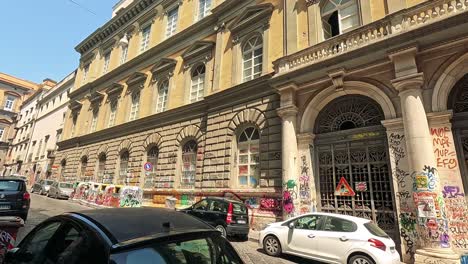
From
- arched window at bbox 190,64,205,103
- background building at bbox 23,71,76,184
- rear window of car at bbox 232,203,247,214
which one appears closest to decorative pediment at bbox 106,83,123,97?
arched window at bbox 190,64,205,103

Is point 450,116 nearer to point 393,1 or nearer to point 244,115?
point 393,1

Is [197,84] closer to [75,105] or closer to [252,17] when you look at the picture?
[252,17]

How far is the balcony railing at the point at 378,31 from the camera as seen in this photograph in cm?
880

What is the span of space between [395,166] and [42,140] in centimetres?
4582

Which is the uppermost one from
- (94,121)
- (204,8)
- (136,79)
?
(204,8)

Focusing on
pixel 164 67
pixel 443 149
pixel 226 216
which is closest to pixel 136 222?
pixel 226 216

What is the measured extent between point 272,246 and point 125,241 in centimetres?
699

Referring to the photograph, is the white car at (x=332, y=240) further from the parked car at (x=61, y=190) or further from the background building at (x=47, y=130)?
the background building at (x=47, y=130)

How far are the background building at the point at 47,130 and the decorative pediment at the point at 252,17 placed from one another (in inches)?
1185

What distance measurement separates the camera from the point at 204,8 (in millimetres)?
19844

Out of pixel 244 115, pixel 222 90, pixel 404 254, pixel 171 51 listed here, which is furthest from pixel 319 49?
pixel 171 51

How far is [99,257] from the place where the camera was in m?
2.14

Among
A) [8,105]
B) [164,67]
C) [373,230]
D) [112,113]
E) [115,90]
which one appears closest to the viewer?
[373,230]

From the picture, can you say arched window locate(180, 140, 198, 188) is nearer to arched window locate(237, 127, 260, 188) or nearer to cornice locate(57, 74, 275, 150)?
cornice locate(57, 74, 275, 150)
